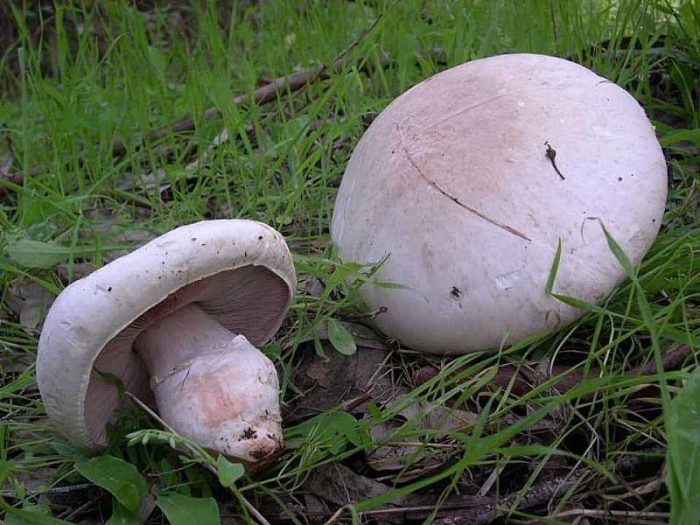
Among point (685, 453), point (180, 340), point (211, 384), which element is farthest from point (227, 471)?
point (685, 453)

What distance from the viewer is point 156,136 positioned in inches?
134

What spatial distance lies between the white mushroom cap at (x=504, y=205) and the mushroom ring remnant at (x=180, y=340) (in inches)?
12.7

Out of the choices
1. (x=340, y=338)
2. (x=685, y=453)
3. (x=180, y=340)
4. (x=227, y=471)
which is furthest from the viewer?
(x=340, y=338)

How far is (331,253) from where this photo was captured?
2.28 m

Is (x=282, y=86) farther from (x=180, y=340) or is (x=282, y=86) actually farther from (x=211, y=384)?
(x=211, y=384)

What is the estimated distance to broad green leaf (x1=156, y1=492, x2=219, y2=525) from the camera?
1.52 meters

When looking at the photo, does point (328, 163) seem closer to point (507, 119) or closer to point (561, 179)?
point (507, 119)

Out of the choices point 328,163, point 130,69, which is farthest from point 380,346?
point 130,69

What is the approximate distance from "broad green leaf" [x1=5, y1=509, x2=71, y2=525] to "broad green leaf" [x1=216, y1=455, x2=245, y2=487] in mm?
336

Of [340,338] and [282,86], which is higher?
[282,86]

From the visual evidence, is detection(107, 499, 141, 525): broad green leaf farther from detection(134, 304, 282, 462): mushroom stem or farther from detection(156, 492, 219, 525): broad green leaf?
detection(134, 304, 282, 462): mushroom stem

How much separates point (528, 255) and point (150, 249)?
2.77 feet

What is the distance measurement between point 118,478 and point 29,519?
0.19 meters

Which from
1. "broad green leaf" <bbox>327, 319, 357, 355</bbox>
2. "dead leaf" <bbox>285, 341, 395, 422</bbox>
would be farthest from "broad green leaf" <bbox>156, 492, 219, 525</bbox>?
"broad green leaf" <bbox>327, 319, 357, 355</bbox>
